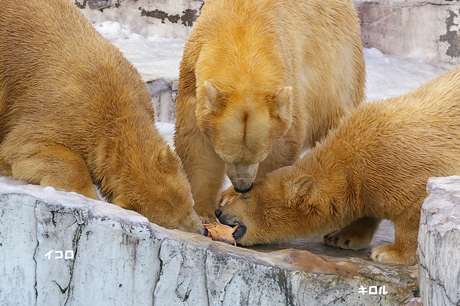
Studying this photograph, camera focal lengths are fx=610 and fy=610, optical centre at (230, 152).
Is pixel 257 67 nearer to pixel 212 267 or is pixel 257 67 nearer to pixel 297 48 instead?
pixel 297 48

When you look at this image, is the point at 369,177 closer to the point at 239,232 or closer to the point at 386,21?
the point at 239,232

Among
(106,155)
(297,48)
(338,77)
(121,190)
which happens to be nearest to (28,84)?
(106,155)

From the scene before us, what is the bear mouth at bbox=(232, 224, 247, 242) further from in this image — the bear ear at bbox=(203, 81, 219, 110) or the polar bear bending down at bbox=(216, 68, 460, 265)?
the bear ear at bbox=(203, 81, 219, 110)

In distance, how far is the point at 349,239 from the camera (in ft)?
15.2

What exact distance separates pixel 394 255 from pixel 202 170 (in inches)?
66.3

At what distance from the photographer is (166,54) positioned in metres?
10.3

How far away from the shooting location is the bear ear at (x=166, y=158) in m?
4.05

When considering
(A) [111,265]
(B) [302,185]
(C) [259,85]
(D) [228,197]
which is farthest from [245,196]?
(A) [111,265]

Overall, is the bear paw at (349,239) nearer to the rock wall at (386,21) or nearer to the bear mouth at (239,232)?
the bear mouth at (239,232)

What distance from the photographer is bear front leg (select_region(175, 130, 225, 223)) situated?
16.0 ft

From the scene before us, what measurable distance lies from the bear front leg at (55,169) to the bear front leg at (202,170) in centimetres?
85

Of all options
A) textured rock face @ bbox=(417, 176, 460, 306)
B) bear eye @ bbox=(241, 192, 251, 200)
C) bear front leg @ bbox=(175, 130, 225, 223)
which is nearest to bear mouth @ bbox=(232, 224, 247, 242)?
bear eye @ bbox=(241, 192, 251, 200)

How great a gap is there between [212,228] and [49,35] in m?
1.98

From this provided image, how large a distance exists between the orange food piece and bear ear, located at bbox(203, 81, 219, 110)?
34.7 inches
